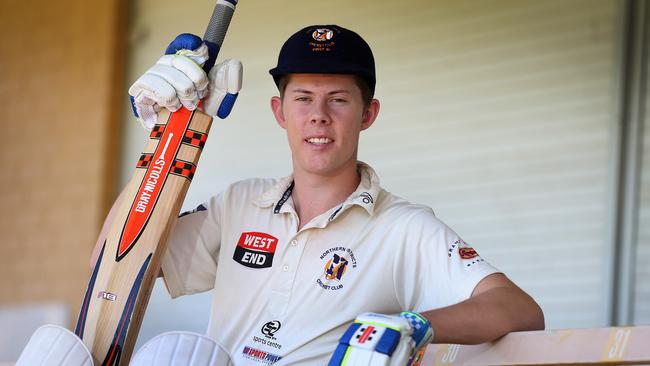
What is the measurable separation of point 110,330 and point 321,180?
2.09 ft

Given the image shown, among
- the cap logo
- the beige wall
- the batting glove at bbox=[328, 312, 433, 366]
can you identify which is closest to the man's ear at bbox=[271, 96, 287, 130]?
the cap logo

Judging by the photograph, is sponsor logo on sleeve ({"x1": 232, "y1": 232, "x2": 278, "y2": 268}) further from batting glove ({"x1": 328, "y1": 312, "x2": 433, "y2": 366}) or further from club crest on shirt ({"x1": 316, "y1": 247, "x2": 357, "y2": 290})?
batting glove ({"x1": 328, "y1": 312, "x2": 433, "y2": 366})

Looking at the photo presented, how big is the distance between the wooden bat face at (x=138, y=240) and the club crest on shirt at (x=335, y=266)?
0.42 meters

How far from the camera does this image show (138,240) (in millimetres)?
2596

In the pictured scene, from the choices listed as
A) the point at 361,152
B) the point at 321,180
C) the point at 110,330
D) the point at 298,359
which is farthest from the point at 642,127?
the point at 110,330

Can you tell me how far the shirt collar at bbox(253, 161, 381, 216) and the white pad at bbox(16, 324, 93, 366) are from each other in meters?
0.68

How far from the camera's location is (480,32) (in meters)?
4.32

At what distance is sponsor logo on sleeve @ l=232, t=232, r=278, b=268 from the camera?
259cm

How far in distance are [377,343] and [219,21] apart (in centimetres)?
129

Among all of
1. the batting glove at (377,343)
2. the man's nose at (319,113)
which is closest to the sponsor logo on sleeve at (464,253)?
the man's nose at (319,113)

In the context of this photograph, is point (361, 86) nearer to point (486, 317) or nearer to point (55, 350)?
point (486, 317)

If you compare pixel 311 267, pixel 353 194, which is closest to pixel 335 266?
pixel 311 267

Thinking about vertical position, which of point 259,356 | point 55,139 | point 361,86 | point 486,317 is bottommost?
point 259,356

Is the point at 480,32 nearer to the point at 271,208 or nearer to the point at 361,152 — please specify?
the point at 361,152
